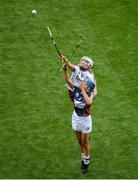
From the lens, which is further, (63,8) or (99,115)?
(63,8)

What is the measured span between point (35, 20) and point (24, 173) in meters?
7.13

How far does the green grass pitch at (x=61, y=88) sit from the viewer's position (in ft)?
42.9

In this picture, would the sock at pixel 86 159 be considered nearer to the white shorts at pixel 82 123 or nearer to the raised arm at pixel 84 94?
the white shorts at pixel 82 123

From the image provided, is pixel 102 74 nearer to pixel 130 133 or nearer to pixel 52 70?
pixel 52 70

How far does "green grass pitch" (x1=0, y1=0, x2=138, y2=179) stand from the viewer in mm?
13070

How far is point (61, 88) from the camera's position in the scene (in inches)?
617

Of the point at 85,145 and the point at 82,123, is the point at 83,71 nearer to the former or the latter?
the point at 82,123

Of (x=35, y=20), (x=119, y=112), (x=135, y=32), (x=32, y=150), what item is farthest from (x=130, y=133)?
(x=35, y=20)

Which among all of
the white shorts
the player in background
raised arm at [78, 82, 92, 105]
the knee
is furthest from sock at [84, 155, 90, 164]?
the player in background

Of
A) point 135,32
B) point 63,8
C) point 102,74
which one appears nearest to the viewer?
point 102,74

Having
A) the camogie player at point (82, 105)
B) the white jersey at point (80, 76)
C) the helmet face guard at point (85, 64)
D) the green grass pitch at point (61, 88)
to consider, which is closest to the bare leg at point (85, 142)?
the camogie player at point (82, 105)

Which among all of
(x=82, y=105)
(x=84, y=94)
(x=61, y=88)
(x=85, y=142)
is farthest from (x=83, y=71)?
(x=61, y=88)

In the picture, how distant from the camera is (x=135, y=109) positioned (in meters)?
14.8

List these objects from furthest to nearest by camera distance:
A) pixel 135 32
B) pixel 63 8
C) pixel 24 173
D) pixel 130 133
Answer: pixel 63 8, pixel 135 32, pixel 130 133, pixel 24 173
